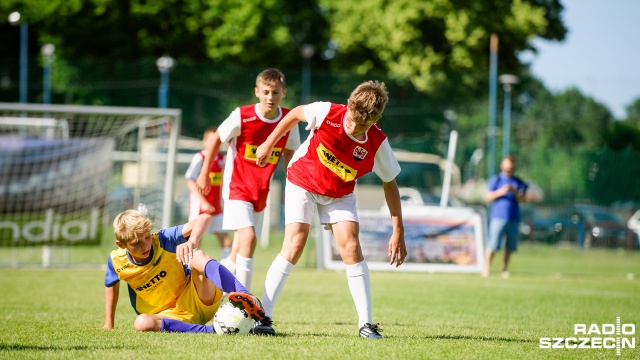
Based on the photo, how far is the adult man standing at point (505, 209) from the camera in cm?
1639

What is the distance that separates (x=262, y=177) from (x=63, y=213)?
909 cm

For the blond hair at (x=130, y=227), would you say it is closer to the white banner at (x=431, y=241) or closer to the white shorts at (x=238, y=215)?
the white shorts at (x=238, y=215)

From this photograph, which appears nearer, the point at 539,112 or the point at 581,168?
the point at 581,168

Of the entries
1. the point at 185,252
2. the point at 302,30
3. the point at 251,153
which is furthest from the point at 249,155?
the point at 302,30

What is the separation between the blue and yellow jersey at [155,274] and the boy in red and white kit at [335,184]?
768 millimetres

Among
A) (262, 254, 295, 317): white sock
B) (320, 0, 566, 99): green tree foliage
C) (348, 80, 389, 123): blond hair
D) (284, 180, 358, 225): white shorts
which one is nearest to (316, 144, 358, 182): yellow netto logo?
(284, 180, 358, 225): white shorts

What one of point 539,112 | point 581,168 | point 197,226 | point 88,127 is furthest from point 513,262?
point 197,226

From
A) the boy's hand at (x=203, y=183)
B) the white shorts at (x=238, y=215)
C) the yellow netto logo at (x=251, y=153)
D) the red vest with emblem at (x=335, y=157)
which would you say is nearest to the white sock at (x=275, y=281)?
the red vest with emblem at (x=335, y=157)

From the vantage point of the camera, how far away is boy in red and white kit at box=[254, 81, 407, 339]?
673 cm

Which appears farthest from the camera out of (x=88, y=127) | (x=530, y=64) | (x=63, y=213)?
(x=530, y=64)

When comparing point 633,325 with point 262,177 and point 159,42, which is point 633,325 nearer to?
point 262,177

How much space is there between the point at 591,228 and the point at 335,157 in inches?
660

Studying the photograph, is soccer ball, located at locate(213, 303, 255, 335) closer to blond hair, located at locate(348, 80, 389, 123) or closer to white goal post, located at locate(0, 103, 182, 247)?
blond hair, located at locate(348, 80, 389, 123)

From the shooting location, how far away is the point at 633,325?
8.65 meters
